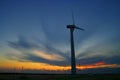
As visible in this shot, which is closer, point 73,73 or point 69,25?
point 73,73

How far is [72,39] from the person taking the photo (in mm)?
134250

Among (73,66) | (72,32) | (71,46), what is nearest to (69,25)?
(72,32)

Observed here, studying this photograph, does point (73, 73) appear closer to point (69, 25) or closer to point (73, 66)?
point (73, 66)

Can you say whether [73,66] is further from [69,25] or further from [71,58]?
[69,25]

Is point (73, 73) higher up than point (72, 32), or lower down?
lower down

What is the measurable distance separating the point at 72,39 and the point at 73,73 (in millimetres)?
25106

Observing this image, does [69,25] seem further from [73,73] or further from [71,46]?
[73,73]

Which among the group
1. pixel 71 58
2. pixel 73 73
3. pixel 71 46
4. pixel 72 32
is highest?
pixel 72 32

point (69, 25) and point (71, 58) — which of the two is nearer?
point (71, 58)

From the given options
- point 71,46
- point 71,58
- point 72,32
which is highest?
point 72,32

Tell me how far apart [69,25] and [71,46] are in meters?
21.0

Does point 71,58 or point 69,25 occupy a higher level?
point 69,25

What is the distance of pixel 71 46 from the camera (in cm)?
13362

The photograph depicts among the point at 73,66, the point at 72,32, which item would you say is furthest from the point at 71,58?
the point at 72,32
